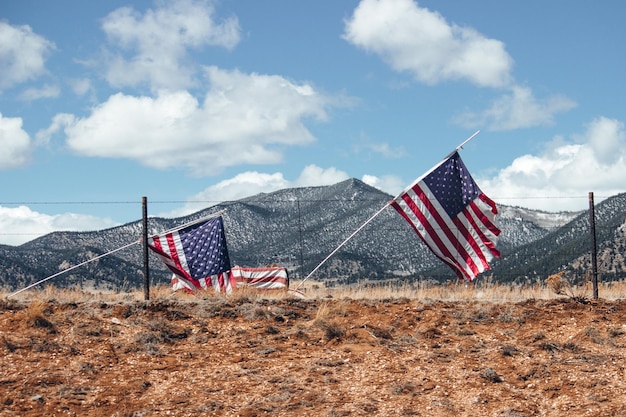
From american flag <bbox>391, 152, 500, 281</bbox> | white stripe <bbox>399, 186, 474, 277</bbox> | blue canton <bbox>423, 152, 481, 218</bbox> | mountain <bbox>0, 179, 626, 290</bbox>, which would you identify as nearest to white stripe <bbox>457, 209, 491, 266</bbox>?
american flag <bbox>391, 152, 500, 281</bbox>

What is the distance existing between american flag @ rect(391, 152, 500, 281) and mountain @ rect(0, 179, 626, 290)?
243 ft

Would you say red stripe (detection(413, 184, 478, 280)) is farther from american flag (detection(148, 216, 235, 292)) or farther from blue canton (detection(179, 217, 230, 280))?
blue canton (detection(179, 217, 230, 280))

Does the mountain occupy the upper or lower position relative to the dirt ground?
upper

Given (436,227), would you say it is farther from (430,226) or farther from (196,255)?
(196,255)

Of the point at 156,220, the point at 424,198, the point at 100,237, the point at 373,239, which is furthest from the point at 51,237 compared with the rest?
the point at 424,198

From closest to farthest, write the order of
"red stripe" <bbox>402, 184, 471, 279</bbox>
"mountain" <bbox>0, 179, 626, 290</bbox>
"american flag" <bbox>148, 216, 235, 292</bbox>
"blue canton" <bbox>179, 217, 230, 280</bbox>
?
1. "red stripe" <bbox>402, 184, 471, 279</bbox>
2. "american flag" <bbox>148, 216, 235, 292</bbox>
3. "blue canton" <bbox>179, 217, 230, 280</bbox>
4. "mountain" <bbox>0, 179, 626, 290</bbox>

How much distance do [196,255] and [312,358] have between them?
8.15 metres

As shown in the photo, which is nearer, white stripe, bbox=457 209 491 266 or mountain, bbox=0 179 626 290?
white stripe, bbox=457 209 491 266

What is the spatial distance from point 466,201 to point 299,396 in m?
8.19

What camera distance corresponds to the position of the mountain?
10869 cm

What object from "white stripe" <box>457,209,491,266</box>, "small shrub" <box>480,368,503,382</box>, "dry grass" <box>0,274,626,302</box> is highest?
"white stripe" <box>457,209,491,266</box>

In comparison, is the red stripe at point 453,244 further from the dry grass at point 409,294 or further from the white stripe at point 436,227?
the dry grass at point 409,294

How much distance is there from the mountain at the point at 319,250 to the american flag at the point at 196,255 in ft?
236

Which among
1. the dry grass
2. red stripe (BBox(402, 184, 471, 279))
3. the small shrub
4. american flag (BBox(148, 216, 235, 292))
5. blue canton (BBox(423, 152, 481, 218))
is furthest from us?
american flag (BBox(148, 216, 235, 292))
